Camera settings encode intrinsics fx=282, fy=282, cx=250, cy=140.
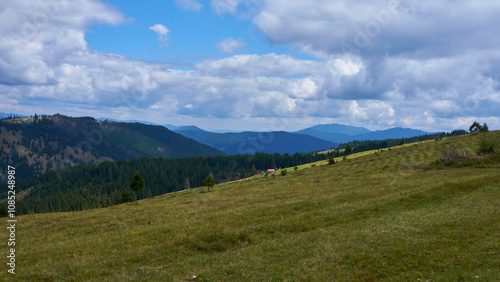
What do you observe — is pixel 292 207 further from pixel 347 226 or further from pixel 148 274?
pixel 148 274

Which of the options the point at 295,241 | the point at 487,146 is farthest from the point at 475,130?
the point at 295,241

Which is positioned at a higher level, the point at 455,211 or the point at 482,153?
the point at 482,153

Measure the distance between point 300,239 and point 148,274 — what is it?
10.9 m

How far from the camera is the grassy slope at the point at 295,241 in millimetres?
16078

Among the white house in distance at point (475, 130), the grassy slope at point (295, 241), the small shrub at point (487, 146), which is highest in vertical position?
the white house in distance at point (475, 130)

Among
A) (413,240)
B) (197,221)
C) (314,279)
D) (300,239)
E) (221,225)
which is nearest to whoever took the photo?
(314,279)

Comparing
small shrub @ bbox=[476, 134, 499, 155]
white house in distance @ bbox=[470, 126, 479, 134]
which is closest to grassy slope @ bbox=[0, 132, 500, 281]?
small shrub @ bbox=[476, 134, 499, 155]

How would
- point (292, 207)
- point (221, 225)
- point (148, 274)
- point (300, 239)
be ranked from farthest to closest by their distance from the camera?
point (292, 207) < point (221, 225) < point (300, 239) < point (148, 274)

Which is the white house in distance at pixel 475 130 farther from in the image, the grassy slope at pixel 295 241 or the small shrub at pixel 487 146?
the grassy slope at pixel 295 241

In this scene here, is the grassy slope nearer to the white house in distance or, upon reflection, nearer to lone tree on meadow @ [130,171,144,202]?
lone tree on meadow @ [130,171,144,202]

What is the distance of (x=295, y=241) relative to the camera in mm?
21047

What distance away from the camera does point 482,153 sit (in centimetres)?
5516

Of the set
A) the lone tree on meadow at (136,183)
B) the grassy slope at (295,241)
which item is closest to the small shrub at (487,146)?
the grassy slope at (295,241)

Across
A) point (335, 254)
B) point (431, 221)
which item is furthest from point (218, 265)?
point (431, 221)
